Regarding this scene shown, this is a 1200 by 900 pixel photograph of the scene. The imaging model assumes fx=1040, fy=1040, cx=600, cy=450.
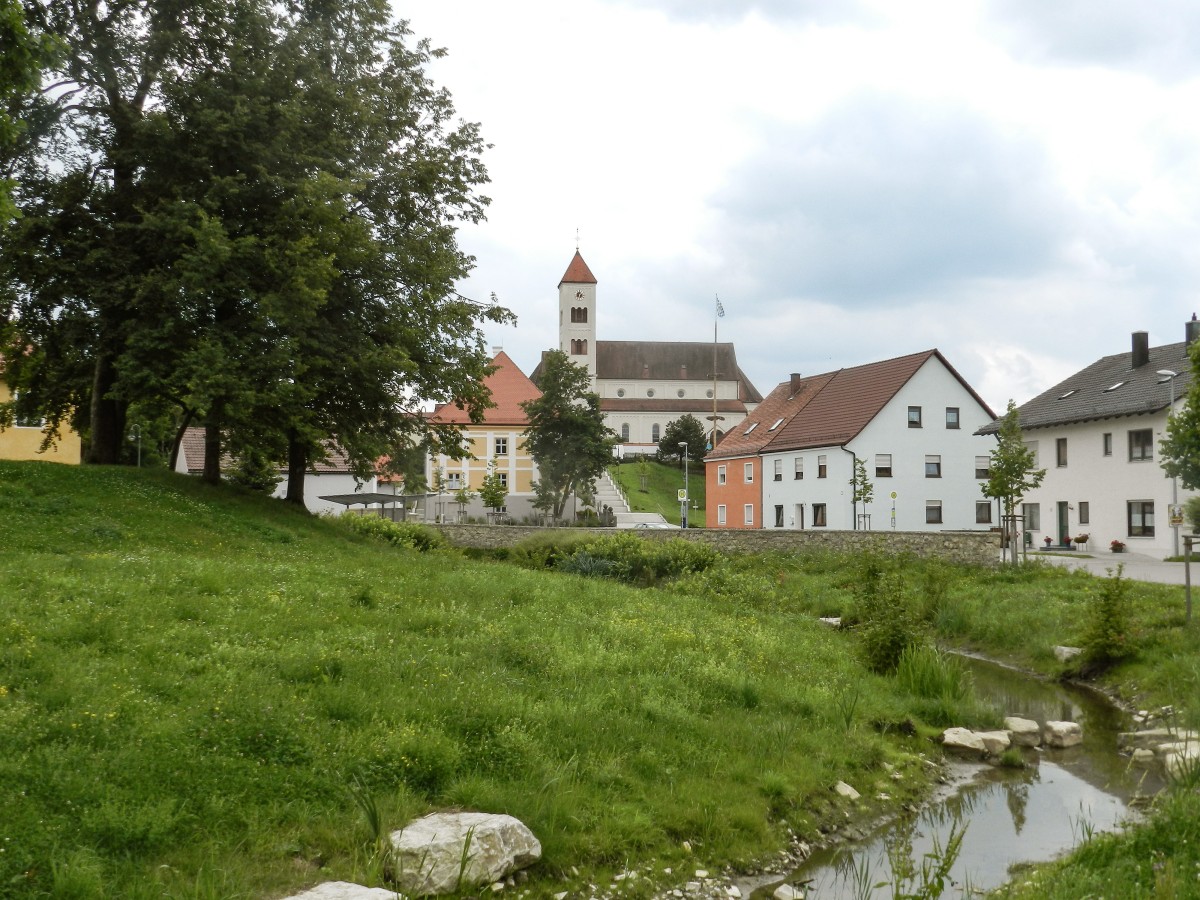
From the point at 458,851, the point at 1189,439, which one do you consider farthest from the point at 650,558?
the point at 458,851

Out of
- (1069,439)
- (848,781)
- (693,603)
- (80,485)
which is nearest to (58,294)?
(80,485)

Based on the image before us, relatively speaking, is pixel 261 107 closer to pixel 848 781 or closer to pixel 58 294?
pixel 58 294

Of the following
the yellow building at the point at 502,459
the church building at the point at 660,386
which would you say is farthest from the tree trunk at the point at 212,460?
the church building at the point at 660,386

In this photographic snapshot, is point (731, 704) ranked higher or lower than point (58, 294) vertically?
lower

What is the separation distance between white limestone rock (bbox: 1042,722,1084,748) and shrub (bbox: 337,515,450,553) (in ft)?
75.3

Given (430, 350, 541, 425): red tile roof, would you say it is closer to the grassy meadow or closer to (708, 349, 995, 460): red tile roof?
(708, 349, 995, 460): red tile roof

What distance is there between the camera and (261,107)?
23.8 m

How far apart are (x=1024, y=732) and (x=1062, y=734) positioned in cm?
48

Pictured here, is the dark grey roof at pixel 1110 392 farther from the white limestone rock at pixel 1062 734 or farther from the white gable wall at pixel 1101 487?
the white limestone rock at pixel 1062 734

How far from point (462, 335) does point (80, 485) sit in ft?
35.9

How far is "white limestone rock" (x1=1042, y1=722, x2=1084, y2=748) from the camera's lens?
13.6 metres

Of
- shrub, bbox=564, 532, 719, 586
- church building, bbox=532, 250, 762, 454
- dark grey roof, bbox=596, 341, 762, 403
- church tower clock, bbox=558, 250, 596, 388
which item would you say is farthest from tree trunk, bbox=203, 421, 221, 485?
dark grey roof, bbox=596, 341, 762, 403

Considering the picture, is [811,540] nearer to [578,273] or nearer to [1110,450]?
[1110,450]

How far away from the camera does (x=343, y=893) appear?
6.45 metres
